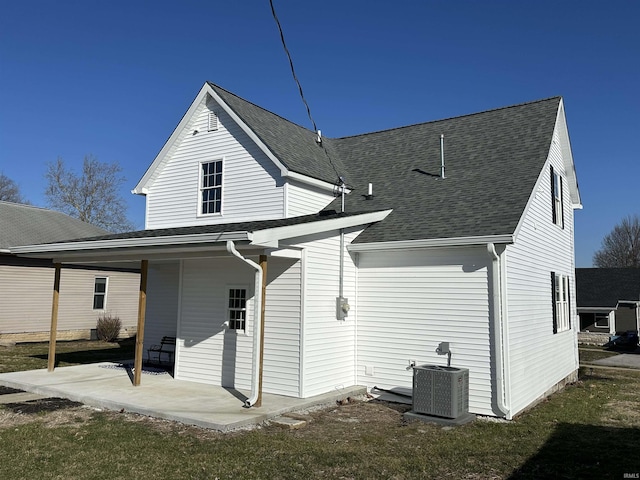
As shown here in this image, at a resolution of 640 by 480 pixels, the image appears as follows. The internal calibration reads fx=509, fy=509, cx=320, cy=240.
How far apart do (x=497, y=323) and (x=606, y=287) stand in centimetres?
3346

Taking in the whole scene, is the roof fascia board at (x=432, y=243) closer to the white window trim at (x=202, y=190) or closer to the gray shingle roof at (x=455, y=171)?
the gray shingle roof at (x=455, y=171)

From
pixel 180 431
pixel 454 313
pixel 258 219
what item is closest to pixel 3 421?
pixel 180 431

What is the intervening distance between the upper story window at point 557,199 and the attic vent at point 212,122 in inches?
354

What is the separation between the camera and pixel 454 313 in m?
10.1

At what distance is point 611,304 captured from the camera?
116 ft

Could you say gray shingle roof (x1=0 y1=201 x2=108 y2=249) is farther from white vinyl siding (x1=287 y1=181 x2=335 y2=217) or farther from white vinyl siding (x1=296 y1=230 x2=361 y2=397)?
white vinyl siding (x1=296 y1=230 x2=361 y2=397)

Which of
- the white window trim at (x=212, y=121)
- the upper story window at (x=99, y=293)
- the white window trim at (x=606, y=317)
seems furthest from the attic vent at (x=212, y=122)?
the white window trim at (x=606, y=317)

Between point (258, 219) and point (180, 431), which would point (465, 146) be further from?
point (180, 431)

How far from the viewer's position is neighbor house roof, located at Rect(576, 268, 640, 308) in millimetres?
36000

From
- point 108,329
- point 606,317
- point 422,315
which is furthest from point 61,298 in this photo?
point 606,317

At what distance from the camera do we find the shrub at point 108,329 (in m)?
23.2

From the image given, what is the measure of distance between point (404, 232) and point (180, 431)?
598 centimetres

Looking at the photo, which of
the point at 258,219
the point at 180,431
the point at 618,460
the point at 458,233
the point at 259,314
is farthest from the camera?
the point at 258,219

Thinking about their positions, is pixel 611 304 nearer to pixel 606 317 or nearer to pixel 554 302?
pixel 606 317
